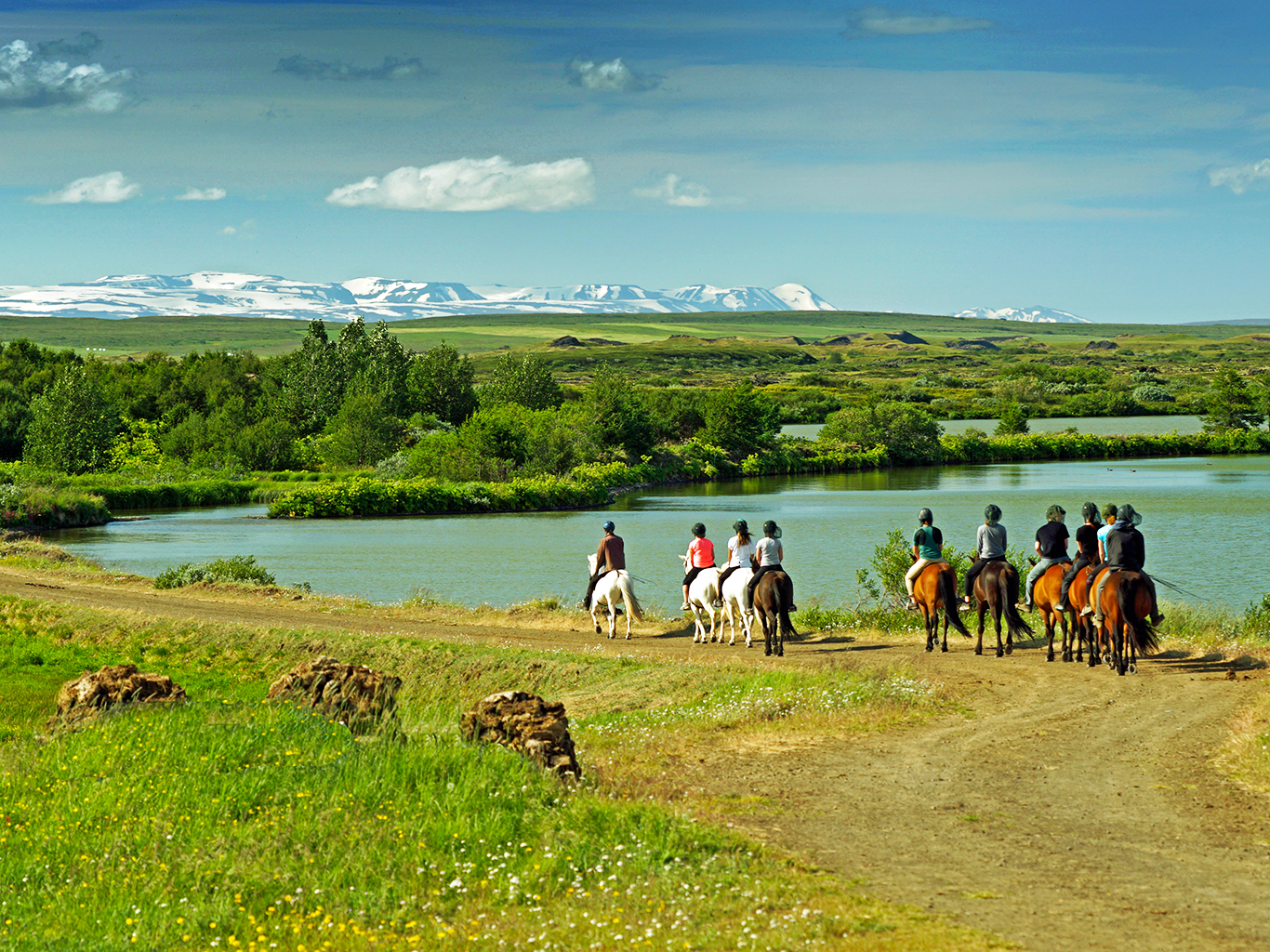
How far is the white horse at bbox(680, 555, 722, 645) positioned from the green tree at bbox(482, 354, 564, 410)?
272 feet

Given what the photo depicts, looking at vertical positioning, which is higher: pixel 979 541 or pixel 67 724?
pixel 979 541

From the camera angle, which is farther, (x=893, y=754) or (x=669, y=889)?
(x=893, y=754)

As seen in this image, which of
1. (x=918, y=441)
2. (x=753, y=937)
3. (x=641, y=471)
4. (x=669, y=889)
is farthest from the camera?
(x=918, y=441)

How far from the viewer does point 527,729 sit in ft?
38.8

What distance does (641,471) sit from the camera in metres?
88.4

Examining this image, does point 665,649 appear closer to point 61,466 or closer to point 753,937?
point 753,937

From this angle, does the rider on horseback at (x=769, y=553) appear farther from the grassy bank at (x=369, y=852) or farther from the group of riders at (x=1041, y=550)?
the grassy bank at (x=369, y=852)

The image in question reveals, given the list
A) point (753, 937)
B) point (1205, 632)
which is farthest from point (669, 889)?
point (1205, 632)

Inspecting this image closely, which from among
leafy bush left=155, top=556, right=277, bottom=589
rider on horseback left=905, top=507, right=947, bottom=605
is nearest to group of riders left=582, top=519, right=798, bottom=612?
rider on horseback left=905, top=507, right=947, bottom=605

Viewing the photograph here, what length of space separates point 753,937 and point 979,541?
1409 centimetres

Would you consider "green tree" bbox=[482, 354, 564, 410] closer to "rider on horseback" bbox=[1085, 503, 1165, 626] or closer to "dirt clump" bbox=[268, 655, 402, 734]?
"rider on horseback" bbox=[1085, 503, 1165, 626]

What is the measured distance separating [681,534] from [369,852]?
145 feet

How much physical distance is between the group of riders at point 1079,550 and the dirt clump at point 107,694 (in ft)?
38.7

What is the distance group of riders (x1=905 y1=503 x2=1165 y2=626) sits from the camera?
702 inches
